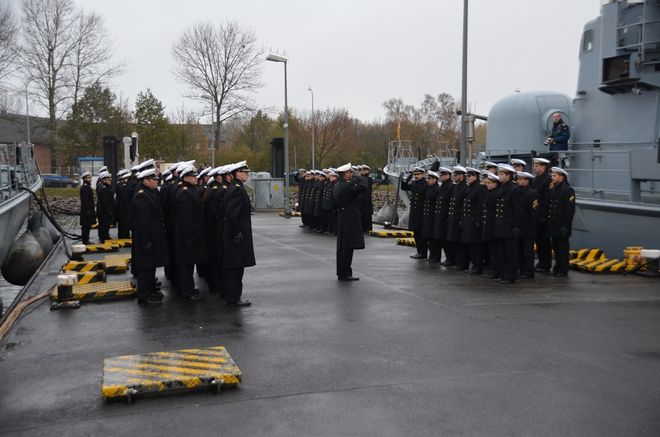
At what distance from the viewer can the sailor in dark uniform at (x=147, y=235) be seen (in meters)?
8.95

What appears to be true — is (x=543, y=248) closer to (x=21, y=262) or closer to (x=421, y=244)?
(x=421, y=244)

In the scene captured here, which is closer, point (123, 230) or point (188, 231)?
point (188, 231)

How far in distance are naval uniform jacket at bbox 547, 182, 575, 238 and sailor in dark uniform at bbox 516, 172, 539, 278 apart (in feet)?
1.31

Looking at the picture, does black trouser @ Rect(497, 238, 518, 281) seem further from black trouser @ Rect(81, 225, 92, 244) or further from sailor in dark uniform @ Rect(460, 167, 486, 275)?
black trouser @ Rect(81, 225, 92, 244)

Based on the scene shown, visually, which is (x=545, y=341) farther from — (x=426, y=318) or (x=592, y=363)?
(x=426, y=318)

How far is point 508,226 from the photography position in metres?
10.7

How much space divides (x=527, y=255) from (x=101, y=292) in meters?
6.73

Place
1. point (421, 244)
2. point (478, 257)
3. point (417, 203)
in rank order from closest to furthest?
1. point (478, 257)
2. point (417, 203)
3. point (421, 244)

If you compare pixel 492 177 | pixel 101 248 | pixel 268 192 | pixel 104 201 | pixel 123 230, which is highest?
pixel 492 177

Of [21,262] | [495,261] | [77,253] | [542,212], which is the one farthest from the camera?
[21,262]

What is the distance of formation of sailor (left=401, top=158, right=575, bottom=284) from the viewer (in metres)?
10.9

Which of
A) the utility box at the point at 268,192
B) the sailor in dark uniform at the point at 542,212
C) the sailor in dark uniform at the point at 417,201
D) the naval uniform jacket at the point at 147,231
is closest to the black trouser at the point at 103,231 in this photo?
the sailor in dark uniform at the point at 417,201

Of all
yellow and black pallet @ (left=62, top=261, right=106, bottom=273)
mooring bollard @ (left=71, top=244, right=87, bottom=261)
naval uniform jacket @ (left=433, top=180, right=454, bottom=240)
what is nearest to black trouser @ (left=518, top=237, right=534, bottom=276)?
naval uniform jacket @ (left=433, top=180, right=454, bottom=240)

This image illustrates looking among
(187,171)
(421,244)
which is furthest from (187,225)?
(421,244)
